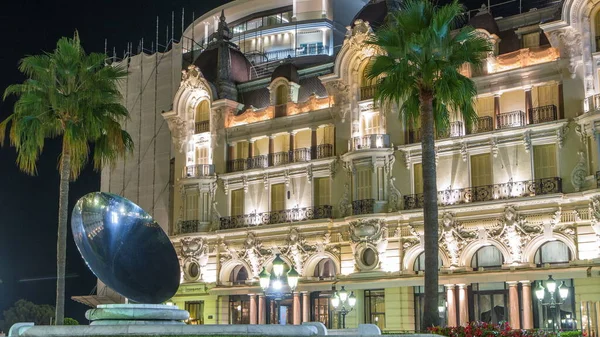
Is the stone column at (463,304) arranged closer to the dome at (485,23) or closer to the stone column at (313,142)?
the stone column at (313,142)

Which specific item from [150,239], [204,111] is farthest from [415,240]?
[150,239]

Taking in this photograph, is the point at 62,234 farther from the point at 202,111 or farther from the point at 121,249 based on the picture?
the point at 202,111

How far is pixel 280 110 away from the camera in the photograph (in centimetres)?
4800

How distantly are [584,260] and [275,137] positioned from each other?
758 inches

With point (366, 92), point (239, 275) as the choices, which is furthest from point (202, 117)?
point (366, 92)

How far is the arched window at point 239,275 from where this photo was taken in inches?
1885

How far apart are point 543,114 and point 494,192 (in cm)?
A: 429

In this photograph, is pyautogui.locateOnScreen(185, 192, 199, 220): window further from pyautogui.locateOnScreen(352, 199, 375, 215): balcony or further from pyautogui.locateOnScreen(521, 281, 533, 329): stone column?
pyautogui.locateOnScreen(521, 281, 533, 329): stone column

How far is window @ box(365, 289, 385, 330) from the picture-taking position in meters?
42.2

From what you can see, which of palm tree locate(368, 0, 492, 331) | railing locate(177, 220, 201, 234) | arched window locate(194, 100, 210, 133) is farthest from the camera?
arched window locate(194, 100, 210, 133)

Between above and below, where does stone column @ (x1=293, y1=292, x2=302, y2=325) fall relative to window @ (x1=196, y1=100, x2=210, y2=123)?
below

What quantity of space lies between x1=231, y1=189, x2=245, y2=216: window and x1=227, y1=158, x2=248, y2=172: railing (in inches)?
51.4

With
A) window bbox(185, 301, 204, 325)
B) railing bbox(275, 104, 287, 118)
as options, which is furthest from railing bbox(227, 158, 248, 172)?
window bbox(185, 301, 204, 325)

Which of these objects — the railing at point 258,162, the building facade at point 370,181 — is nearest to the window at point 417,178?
the building facade at point 370,181
